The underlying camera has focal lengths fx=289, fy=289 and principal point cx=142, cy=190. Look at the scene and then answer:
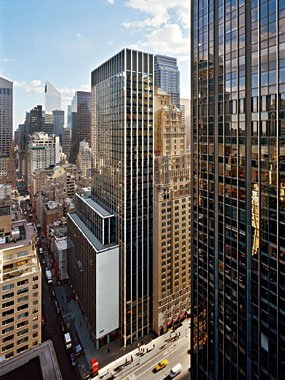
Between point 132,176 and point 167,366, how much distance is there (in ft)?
96.5

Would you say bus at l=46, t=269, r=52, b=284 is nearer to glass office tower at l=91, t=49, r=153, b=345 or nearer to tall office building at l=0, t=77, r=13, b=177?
glass office tower at l=91, t=49, r=153, b=345

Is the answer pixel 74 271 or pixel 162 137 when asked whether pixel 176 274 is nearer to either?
pixel 74 271

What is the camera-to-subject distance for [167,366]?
4353 centimetres

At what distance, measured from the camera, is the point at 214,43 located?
90.1 feet

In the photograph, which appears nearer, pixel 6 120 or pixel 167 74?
pixel 6 120

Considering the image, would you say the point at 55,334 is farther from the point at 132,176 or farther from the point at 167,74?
the point at 167,74

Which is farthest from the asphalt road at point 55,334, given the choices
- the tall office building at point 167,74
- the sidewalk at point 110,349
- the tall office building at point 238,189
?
the tall office building at point 167,74

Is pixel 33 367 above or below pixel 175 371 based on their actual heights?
above

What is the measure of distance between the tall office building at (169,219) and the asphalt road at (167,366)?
4100 millimetres

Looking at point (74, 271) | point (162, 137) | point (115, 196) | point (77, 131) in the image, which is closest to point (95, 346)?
point (74, 271)

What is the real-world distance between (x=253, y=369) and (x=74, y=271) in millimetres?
42058

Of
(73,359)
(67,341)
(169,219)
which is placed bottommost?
(73,359)

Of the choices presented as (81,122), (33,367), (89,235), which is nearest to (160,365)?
(89,235)

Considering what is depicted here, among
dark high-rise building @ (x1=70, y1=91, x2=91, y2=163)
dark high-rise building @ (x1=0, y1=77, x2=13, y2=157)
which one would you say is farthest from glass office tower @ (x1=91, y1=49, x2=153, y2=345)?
dark high-rise building @ (x1=70, y1=91, x2=91, y2=163)
